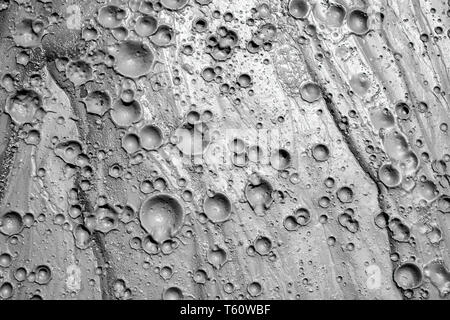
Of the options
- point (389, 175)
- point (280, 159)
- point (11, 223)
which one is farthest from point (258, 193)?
point (11, 223)

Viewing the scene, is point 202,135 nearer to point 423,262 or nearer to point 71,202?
point 71,202

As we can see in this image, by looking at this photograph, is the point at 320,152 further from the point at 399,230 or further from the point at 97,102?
the point at 97,102

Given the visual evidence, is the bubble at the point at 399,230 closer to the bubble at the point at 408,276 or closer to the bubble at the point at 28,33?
the bubble at the point at 408,276

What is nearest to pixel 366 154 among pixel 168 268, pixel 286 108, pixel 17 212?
pixel 286 108

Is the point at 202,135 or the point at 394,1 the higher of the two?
the point at 394,1

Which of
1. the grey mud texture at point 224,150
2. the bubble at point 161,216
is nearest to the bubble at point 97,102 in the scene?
the grey mud texture at point 224,150

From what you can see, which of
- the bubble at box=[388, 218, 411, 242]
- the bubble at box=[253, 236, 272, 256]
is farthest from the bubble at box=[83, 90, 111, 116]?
the bubble at box=[388, 218, 411, 242]

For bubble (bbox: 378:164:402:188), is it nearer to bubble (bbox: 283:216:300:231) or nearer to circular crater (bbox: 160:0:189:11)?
bubble (bbox: 283:216:300:231)
